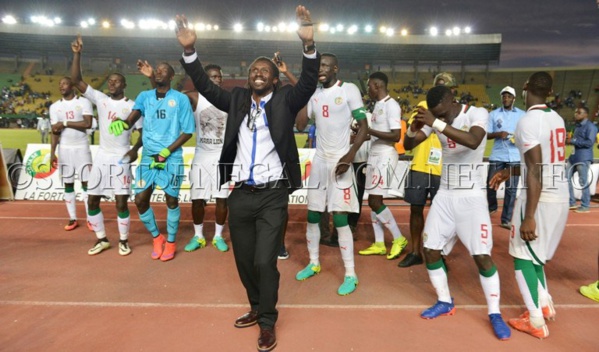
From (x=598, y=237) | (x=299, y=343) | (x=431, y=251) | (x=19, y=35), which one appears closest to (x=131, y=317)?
(x=299, y=343)

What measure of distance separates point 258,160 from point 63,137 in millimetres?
5002

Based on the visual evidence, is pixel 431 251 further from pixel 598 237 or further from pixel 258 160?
pixel 598 237

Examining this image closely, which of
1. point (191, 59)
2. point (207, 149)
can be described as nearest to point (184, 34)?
point (191, 59)

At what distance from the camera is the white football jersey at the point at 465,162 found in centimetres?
390

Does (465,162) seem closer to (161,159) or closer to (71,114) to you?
(161,159)

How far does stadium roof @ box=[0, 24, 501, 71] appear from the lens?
40.4m

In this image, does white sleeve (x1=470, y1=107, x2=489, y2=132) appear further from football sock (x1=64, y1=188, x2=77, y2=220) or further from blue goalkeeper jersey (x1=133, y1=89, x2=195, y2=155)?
football sock (x1=64, y1=188, x2=77, y2=220)

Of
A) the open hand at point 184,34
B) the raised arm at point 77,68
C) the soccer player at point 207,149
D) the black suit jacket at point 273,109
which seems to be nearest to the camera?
the open hand at point 184,34

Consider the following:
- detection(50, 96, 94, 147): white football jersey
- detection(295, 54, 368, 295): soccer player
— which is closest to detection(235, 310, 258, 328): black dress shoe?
detection(295, 54, 368, 295): soccer player

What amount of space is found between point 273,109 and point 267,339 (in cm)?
199

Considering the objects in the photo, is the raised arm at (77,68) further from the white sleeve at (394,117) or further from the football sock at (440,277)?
the football sock at (440,277)

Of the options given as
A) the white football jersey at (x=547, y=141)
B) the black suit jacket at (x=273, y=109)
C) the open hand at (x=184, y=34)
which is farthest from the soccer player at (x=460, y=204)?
the open hand at (x=184, y=34)

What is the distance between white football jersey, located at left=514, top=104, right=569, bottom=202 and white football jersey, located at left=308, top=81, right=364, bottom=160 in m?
1.81

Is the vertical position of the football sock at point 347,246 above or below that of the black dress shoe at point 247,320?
above
